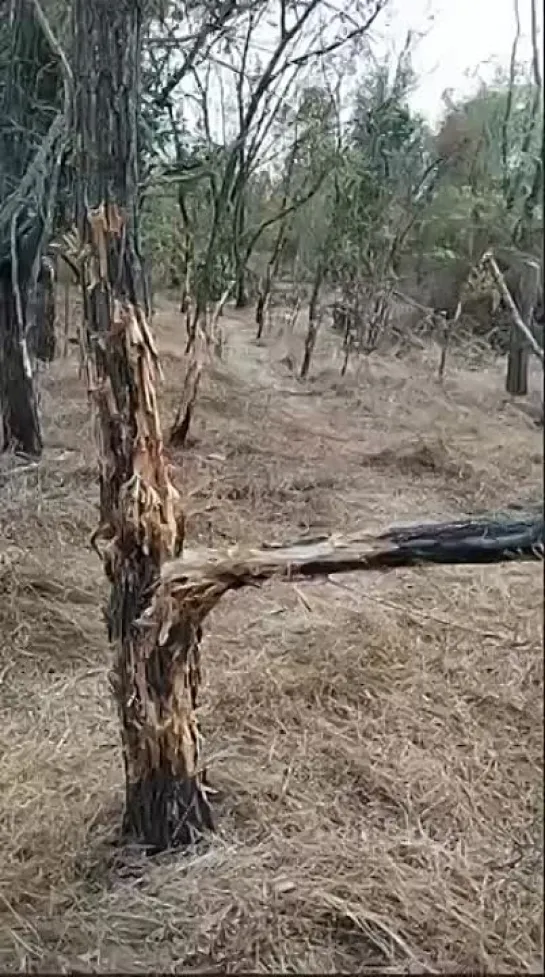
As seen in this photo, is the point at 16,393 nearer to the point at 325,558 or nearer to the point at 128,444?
the point at 128,444

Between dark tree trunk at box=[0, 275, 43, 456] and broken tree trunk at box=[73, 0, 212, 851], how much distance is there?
2274 millimetres

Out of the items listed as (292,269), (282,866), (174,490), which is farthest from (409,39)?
(282,866)

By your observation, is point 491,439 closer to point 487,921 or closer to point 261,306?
point 487,921

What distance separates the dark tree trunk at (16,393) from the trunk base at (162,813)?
2.41 meters

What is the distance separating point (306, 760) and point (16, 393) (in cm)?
234

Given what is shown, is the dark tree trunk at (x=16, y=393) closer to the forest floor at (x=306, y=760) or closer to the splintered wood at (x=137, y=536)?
the forest floor at (x=306, y=760)

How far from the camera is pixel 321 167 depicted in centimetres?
488

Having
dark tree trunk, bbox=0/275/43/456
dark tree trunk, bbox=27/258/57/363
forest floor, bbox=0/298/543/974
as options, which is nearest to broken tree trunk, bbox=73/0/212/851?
forest floor, bbox=0/298/543/974

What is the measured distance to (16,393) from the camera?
3.65 metres

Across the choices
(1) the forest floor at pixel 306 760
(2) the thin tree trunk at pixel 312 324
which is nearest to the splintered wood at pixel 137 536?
(1) the forest floor at pixel 306 760

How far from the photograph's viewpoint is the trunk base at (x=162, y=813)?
134 centimetres

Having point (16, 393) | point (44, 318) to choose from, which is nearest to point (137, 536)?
point (16, 393)

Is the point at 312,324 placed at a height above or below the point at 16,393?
above

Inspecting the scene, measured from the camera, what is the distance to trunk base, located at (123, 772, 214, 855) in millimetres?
1337
